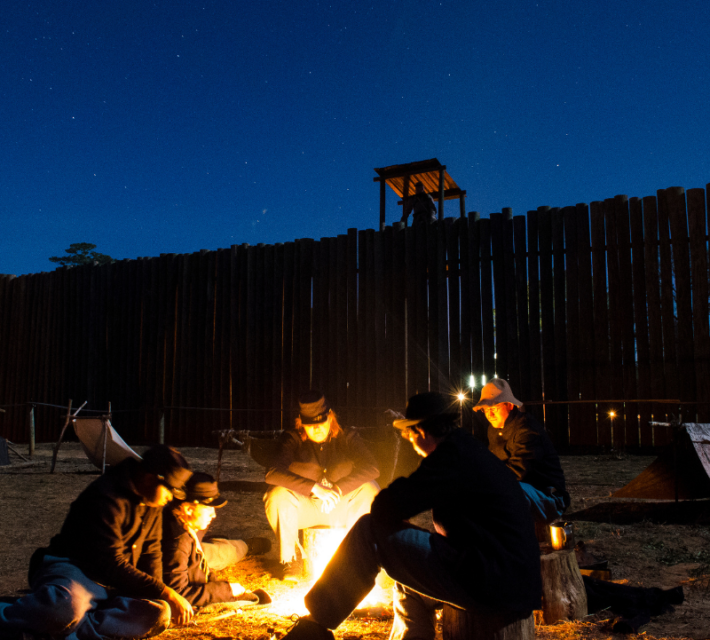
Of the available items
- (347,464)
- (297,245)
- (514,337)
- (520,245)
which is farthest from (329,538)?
(297,245)

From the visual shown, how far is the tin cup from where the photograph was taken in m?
3.52

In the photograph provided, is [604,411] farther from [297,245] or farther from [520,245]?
[297,245]

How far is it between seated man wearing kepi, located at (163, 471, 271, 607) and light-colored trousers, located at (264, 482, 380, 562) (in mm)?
696

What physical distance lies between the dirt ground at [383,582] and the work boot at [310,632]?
0.34 m

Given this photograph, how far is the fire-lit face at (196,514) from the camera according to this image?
3541 mm

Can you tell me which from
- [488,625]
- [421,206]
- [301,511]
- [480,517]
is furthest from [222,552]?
[421,206]

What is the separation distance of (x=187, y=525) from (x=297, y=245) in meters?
7.53

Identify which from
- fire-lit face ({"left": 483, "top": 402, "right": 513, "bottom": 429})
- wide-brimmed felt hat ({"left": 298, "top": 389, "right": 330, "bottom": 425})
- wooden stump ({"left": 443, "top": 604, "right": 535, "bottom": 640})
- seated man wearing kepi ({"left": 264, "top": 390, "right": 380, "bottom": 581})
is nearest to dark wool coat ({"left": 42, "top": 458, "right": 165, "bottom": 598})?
seated man wearing kepi ({"left": 264, "top": 390, "right": 380, "bottom": 581})

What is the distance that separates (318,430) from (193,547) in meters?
1.37

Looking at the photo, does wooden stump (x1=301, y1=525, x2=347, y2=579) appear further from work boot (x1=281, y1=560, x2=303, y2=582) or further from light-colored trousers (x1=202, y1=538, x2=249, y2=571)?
light-colored trousers (x1=202, y1=538, x2=249, y2=571)

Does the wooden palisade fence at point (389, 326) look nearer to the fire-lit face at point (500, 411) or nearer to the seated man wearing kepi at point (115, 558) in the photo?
the fire-lit face at point (500, 411)

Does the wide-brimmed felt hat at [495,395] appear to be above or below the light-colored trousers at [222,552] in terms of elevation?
above

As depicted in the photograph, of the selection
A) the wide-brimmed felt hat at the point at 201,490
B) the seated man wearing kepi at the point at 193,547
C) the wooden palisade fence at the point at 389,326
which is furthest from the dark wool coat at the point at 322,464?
the wooden palisade fence at the point at 389,326

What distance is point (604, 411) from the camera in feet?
26.9
